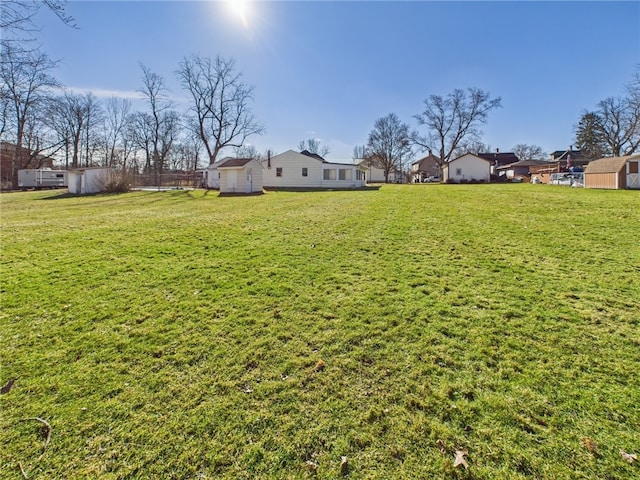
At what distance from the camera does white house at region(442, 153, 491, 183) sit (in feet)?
125

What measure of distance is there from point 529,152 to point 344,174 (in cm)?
6300

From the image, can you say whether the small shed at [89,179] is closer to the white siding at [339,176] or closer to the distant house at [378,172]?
the white siding at [339,176]

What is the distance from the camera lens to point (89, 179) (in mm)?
24203

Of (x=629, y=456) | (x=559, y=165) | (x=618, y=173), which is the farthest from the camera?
(x=559, y=165)

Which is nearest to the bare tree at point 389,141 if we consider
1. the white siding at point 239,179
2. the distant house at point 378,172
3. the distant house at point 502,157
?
the distant house at point 378,172

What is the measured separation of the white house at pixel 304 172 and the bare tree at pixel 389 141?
2559 cm

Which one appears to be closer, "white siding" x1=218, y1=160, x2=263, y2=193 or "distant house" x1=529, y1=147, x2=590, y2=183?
"white siding" x1=218, y1=160, x2=263, y2=193

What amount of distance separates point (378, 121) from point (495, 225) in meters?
50.3

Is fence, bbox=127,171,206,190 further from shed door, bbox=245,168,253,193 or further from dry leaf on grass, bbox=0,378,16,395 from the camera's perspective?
dry leaf on grass, bbox=0,378,16,395

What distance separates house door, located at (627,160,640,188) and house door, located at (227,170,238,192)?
2798 cm

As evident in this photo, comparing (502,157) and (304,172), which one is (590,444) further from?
(502,157)

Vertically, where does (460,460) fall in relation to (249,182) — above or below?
below

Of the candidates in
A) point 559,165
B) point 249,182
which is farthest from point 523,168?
A: point 249,182

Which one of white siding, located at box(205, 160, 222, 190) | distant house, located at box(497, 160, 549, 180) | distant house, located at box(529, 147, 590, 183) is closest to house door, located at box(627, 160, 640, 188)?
distant house, located at box(529, 147, 590, 183)
